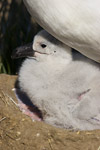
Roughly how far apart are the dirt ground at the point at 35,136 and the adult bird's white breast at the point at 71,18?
539 mm

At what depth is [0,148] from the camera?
2672mm

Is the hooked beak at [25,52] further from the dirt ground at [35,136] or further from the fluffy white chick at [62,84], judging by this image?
the dirt ground at [35,136]

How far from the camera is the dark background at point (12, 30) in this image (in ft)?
12.4

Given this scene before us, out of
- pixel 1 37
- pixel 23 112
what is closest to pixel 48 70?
pixel 23 112

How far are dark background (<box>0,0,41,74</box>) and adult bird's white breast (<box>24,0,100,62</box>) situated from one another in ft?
4.10

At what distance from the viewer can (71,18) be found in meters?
2.43

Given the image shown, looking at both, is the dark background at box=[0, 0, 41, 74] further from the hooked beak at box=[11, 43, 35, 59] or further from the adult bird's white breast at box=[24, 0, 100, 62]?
the adult bird's white breast at box=[24, 0, 100, 62]

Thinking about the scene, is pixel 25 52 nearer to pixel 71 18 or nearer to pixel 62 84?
pixel 62 84

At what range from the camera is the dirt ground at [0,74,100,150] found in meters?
2.53

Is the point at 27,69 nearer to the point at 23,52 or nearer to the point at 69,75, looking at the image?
the point at 23,52

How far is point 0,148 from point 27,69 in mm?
571

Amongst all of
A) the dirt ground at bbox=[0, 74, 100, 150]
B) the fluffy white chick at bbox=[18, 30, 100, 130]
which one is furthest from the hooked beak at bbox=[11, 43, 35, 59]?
the dirt ground at bbox=[0, 74, 100, 150]

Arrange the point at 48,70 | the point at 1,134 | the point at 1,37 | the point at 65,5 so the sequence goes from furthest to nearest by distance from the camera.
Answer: the point at 1,37
the point at 48,70
the point at 1,134
the point at 65,5

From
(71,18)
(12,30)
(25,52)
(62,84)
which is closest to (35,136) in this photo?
(62,84)
